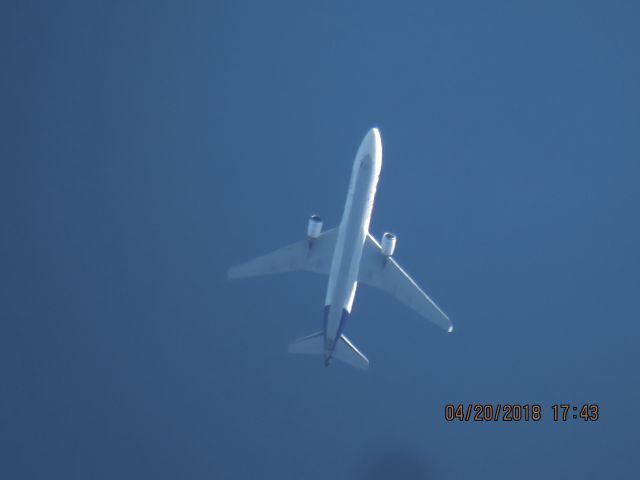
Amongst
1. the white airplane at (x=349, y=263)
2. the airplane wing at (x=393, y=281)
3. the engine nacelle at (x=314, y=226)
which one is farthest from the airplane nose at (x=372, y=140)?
the airplane wing at (x=393, y=281)

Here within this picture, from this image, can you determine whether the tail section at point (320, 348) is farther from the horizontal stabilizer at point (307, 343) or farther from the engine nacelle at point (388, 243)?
the engine nacelle at point (388, 243)

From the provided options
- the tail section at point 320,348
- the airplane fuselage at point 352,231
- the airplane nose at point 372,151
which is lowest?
the tail section at point 320,348

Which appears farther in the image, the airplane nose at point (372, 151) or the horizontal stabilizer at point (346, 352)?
the horizontal stabilizer at point (346, 352)

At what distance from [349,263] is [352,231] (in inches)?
67.4

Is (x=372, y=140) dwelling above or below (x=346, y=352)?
above

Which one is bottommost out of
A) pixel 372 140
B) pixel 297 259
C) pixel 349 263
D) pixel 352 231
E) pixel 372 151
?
pixel 349 263

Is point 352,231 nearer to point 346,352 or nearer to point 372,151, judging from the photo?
point 372,151

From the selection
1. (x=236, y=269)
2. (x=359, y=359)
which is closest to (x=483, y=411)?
(x=359, y=359)

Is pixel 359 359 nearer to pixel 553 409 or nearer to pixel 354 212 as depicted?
pixel 354 212

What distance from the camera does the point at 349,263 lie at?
38.9 meters

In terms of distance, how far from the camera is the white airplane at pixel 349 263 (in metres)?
38.0

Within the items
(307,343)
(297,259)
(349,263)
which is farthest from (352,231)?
(307,343)

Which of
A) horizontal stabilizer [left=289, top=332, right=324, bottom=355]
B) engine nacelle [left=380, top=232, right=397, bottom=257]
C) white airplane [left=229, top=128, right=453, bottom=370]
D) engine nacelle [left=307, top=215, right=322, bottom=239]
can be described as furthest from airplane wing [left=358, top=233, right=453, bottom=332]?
horizontal stabilizer [left=289, top=332, right=324, bottom=355]

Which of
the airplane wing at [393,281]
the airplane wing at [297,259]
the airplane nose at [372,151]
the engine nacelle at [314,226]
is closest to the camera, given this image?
the airplane nose at [372,151]
